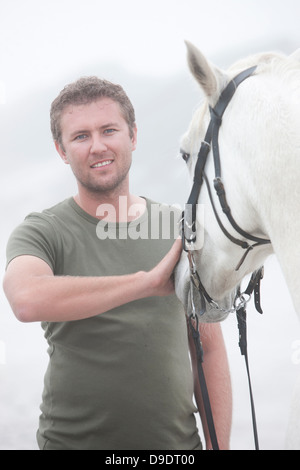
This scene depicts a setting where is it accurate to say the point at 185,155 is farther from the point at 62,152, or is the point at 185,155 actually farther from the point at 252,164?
the point at 62,152

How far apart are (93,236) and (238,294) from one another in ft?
1.76

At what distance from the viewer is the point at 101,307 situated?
4.57ft

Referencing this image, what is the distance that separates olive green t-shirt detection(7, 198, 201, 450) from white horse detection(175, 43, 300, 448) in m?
0.45

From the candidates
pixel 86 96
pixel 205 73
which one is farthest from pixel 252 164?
pixel 86 96

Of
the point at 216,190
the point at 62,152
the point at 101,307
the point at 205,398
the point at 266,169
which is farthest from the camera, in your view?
the point at 62,152

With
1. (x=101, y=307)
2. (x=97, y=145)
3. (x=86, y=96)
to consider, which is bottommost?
(x=101, y=307)

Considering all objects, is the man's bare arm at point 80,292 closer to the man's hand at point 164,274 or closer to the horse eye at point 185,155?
the man's hand at point 164,274

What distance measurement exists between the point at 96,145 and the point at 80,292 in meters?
0.57

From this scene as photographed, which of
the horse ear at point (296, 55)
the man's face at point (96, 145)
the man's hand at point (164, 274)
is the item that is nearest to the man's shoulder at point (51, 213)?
the man's face at point (96, 145)

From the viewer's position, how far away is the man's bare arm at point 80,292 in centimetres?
137

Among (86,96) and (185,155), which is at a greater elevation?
(86,96)

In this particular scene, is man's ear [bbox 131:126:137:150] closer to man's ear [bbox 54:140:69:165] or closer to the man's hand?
man's ear [bbox 54:140:69:165]

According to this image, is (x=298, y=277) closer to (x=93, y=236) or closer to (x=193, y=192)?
(x=193, y=192)
